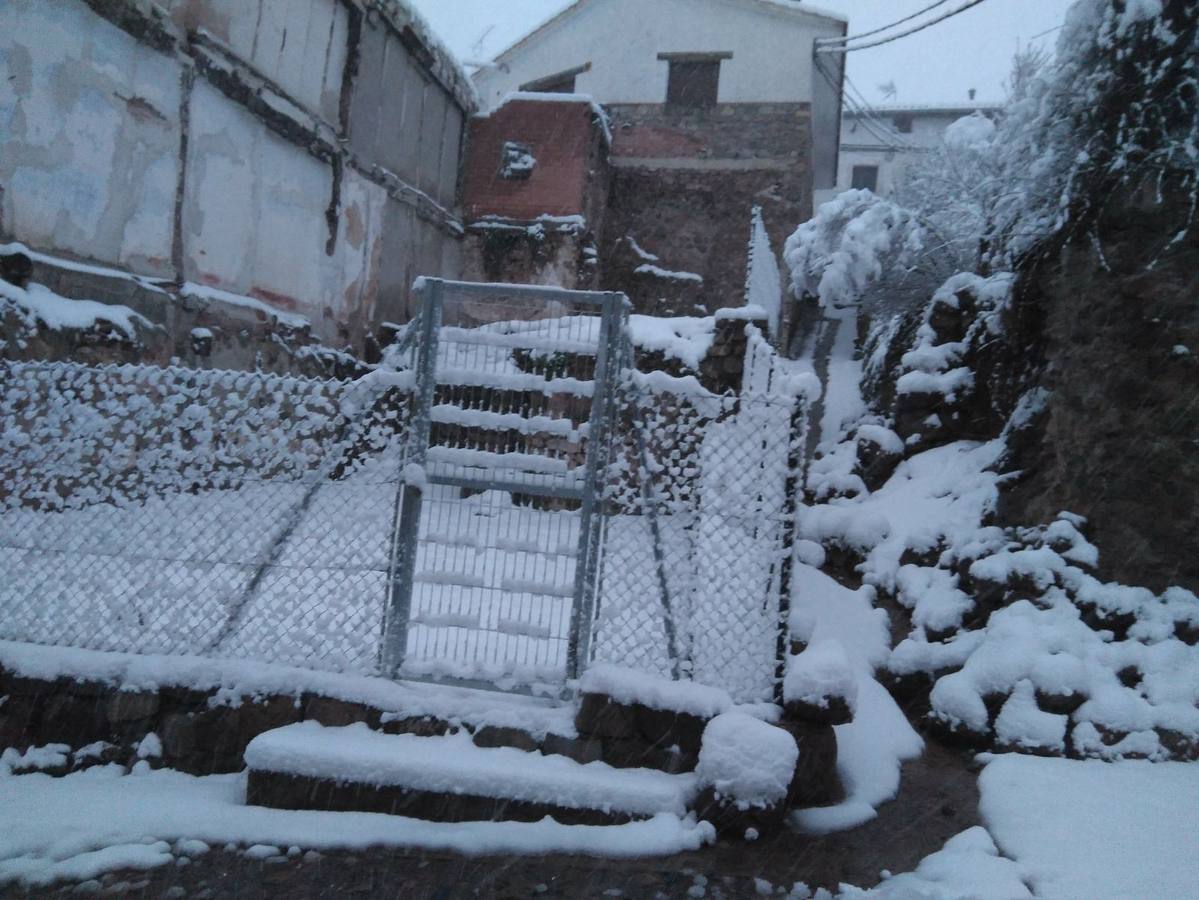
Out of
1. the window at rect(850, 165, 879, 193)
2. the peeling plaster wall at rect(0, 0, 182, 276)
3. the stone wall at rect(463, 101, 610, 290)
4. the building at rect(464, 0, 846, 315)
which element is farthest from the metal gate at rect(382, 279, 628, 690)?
the window at rect(850, 165, 879, 193)

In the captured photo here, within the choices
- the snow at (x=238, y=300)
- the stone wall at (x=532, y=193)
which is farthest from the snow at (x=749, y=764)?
the stone wall at (x=532, y=193)

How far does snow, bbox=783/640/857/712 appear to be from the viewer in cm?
344

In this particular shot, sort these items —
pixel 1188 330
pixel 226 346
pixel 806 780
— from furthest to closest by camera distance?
pixel 226 346 < pixel 1188 330 < pixel 806 780

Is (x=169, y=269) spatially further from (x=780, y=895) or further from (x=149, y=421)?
(x=780, y=895)

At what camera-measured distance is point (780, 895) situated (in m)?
2.86

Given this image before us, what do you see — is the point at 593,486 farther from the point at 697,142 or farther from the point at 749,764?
the point at 697,142

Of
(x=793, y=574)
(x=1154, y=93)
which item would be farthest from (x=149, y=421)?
(x=1154, y=93)

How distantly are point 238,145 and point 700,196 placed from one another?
371 inches

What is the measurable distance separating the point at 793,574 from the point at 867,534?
3509 mm

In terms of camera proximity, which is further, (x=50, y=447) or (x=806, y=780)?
(x=50, y=447)

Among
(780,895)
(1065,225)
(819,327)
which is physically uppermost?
(819,327)

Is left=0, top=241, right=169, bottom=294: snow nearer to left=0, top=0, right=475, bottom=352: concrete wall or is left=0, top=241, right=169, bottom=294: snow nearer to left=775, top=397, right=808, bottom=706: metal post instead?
left=0, top=0, right=475, bottom=352: concrete wall

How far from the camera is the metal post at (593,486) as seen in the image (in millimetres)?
3588

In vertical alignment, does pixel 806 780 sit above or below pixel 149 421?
below
